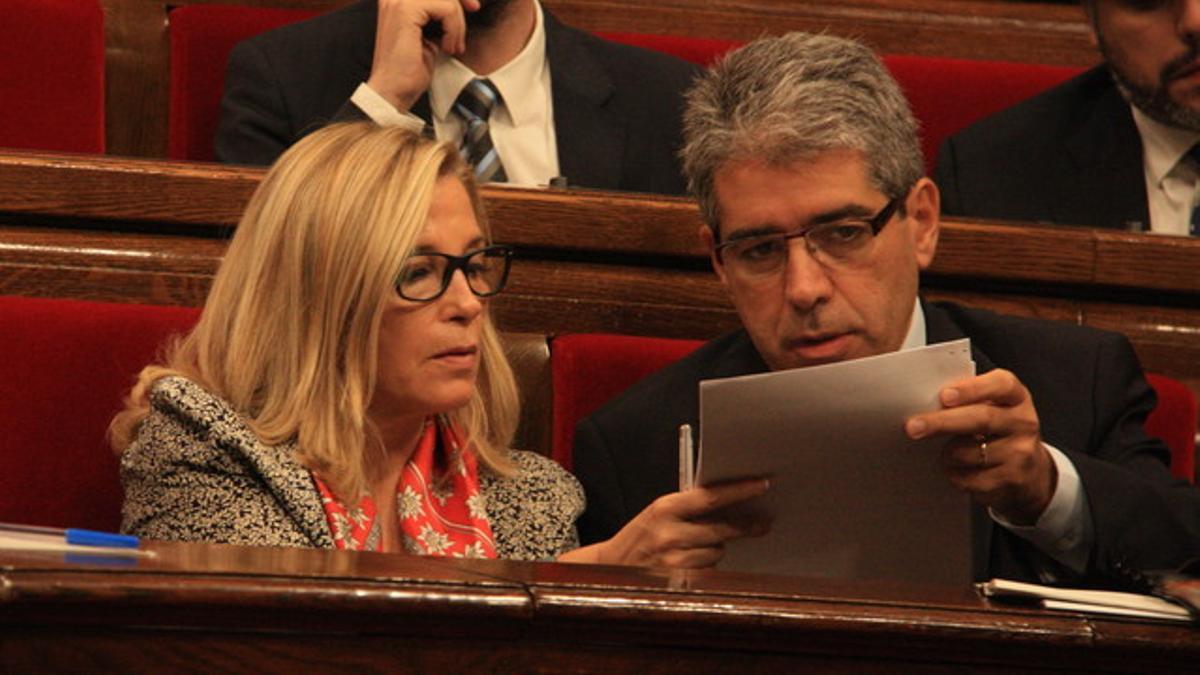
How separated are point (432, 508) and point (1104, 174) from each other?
70cm

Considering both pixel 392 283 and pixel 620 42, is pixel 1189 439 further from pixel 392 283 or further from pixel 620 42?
pixel 620 42

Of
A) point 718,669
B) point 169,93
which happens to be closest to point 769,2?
point 169,93

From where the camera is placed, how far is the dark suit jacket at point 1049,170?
1.63m

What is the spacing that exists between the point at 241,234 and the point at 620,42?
63 cm

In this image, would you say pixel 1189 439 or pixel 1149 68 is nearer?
pixel 1189 439

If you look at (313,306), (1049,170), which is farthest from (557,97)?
(313,306)

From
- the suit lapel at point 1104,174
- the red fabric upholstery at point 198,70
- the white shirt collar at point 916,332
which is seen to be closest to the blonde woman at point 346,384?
the white shirt collar at point 916,332

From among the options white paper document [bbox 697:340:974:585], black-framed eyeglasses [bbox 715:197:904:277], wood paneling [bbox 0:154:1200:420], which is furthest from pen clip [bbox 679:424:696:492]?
wood paneling [bbox 0:154:1200:420]

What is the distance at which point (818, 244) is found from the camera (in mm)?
1223

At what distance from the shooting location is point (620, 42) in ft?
5.87

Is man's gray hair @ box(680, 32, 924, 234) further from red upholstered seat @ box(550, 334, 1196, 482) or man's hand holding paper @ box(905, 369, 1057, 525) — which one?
man's hand holding paper @ box(905, 369, 1057, 525)

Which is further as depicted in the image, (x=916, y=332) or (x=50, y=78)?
(x=50, y=78)

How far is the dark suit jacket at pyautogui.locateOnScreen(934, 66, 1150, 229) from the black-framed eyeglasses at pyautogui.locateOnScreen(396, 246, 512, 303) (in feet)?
1.79

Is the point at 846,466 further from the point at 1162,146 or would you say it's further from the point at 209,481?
the point at 1162,146
